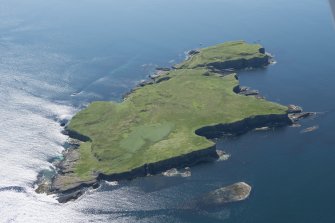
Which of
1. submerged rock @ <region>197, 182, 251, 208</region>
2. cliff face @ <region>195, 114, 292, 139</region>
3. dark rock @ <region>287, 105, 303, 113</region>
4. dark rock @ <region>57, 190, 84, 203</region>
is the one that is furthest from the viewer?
dark rock @ <region>287, 105, 303, 113</region>

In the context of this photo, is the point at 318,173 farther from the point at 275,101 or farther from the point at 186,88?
the point at 186,88

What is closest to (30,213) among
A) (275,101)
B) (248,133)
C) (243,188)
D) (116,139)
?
(116,139)

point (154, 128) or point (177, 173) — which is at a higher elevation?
point (154, 128)

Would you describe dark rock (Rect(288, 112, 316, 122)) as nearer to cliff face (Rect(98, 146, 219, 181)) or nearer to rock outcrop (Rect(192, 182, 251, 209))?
cliff face (Rect(98, 146, 219, 181))

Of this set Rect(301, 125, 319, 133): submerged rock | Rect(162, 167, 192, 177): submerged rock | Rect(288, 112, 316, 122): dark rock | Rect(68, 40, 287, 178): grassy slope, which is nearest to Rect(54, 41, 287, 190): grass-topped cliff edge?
Rect(68, 40, 287, 178): grassy slope

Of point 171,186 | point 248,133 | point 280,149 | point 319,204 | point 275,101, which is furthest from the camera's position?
point 275,101

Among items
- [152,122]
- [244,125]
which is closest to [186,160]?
[152,122]

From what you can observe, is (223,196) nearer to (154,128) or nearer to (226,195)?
(226,195)
